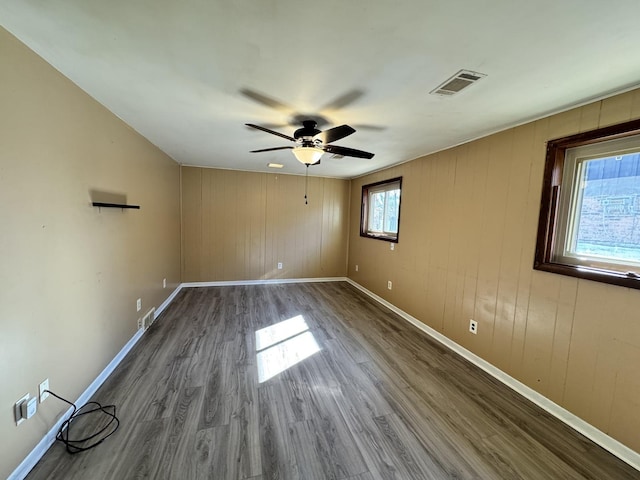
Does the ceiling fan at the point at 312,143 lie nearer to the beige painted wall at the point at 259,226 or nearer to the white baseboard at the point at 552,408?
the white baseboard at the point at 552,408

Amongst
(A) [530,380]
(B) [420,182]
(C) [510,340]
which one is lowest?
(A) [530,380]

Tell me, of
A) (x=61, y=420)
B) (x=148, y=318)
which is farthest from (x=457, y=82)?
(x=148, y=318)

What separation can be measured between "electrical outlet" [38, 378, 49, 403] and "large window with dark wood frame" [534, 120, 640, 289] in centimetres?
349

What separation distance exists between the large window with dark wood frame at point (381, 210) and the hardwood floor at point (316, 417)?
1.83m

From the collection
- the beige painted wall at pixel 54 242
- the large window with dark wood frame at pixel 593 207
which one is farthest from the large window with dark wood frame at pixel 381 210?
the beige painted wall at pixel 54 242

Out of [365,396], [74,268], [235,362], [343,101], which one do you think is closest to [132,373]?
[235,362]

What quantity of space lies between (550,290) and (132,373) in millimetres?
3571

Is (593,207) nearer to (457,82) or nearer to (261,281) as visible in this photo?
(457,82)

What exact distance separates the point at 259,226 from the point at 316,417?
381cm

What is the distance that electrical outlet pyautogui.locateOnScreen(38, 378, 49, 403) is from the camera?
1.44 metres

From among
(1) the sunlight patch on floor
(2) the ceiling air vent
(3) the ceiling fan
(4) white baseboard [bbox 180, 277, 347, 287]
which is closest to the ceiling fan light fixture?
(3) the ceiling fan

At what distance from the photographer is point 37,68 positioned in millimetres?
1403

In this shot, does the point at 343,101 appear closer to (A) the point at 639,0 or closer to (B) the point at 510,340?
(A) the point at 639,0

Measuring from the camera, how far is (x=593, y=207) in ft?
5.75
